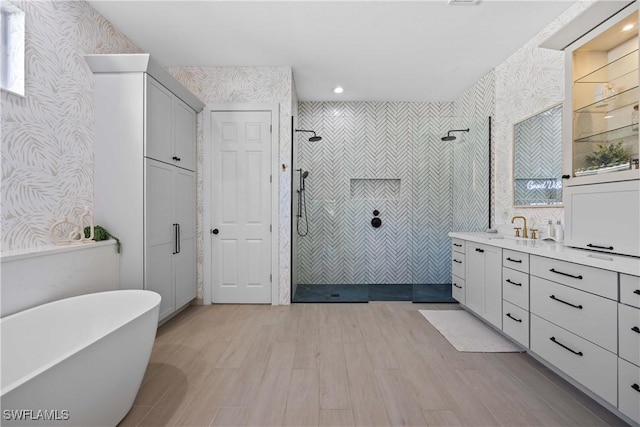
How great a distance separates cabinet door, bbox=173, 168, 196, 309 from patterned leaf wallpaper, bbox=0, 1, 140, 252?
75 cm

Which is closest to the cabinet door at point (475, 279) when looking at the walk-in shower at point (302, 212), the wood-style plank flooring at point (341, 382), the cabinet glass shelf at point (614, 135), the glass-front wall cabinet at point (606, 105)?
the wood-style plank flooring at point (341, 382)

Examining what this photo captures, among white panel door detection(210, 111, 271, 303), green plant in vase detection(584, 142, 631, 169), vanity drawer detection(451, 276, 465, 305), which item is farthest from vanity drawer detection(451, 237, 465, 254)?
white panel door detection(210, 111, 271, 303)

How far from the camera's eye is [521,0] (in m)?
2.20

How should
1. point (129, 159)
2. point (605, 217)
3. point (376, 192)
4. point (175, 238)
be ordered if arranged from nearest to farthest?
1. point (605, 217)
2. point (129, 159)
3. point (175, 238)
4. point (376, 192)

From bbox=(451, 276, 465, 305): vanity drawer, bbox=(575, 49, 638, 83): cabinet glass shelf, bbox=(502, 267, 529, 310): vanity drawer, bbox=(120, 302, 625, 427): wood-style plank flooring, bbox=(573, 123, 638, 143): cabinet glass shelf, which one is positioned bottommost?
bbox=(120, 302, 625, 427): wood-style plank flooring

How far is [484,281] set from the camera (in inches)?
101

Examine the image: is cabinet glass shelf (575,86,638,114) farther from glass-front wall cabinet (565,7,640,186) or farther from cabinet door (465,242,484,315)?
cabinet door (465,242,484,315)

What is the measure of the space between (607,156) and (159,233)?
11.3 ft

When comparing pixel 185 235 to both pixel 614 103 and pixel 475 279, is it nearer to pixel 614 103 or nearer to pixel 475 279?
pixel 475 279

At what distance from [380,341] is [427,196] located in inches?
89.9

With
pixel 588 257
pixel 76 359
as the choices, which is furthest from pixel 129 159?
pixel 588 257

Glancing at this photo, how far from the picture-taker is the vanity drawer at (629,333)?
1.29m

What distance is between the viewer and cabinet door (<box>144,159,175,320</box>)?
2402mm

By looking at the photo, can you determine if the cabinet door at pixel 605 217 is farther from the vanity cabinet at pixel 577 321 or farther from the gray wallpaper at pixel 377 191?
the gray wallpaper at pixel 377 191
